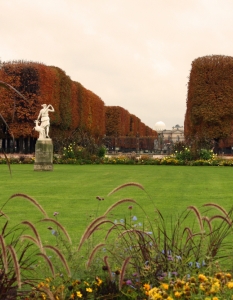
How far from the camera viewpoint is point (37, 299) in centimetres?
293

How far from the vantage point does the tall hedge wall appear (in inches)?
1243

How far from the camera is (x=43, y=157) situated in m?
18.7

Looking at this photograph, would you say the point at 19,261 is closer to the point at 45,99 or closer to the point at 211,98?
the point at 211,98

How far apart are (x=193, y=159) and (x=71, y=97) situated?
14122 mm

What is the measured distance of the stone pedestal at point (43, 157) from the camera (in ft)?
61.4

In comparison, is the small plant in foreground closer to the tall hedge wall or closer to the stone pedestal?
the stone pedestal

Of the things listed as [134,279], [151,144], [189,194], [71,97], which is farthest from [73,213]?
[151,144]

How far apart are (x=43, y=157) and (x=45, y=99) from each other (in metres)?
15.5

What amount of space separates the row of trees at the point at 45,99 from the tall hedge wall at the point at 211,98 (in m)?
8.56

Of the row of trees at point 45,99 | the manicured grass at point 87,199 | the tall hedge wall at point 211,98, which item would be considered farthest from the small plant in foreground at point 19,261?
the tall hedge wall at point 211,98

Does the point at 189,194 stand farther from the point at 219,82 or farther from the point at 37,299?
the point at 219,82

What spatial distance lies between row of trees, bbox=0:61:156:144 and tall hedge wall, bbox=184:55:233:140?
28.1ft

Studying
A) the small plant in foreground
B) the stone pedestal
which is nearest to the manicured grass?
the small plant in foreground

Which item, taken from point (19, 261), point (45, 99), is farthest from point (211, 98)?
point (19, 261)
